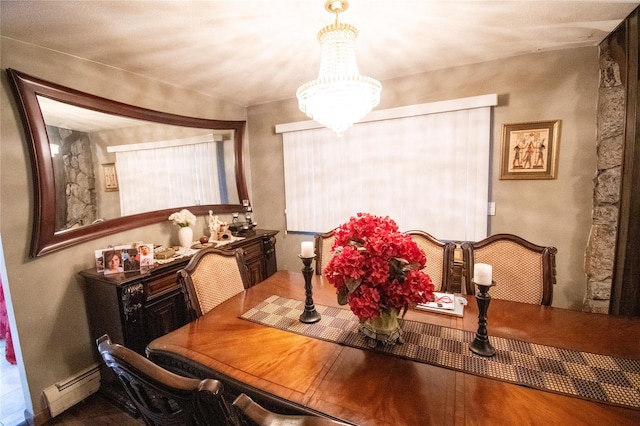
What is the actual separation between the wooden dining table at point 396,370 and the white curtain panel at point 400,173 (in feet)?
4.10

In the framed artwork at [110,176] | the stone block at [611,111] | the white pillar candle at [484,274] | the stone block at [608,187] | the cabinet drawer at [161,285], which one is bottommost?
the cabinet drawer at [161,285]

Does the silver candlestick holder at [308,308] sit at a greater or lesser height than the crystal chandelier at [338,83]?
lesser

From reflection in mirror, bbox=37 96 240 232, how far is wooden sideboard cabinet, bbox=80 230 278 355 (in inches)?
20.5

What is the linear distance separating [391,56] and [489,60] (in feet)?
2.97

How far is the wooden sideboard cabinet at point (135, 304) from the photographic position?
1.79 m

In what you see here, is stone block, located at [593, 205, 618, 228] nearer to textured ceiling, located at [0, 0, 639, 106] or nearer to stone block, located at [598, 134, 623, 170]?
stone block, located at [598, 134, 623, 170]

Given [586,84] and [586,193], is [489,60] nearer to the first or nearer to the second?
[586,84]

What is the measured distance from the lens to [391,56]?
2232 mm

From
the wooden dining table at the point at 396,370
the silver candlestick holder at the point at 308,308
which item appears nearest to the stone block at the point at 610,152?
the wooden dining table at the point at 396,370

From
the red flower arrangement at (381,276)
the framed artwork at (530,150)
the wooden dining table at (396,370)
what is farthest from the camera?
the framed artwork at (530,150)

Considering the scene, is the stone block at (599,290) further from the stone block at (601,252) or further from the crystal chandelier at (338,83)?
the crystal chandelier at (338,83)

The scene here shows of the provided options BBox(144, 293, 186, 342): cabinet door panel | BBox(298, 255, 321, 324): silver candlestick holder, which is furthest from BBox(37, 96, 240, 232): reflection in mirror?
BBox(298, 255, 321, 324): silver candlestick holder

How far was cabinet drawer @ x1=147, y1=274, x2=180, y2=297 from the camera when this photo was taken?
1930 millimetres

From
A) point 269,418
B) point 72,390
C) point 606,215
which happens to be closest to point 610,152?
point 606,215
